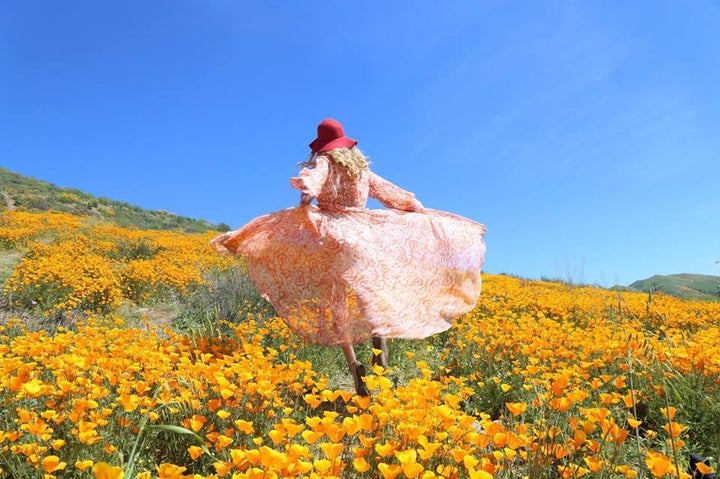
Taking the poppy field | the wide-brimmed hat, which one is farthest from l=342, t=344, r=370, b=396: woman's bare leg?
the wide-brimmed hat

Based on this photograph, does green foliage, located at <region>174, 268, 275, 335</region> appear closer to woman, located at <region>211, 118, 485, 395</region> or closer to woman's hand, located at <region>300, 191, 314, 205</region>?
woman, located at <region>211, 118, 485, 395</region>

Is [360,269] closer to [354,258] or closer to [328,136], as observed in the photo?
[354,258]

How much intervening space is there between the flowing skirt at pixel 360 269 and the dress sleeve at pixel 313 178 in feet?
0.71

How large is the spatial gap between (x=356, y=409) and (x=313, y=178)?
7.83 ft

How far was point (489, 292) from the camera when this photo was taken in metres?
Result: 10.4

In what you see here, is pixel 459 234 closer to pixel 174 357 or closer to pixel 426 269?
pixel 426 269

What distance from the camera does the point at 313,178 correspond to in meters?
4.36

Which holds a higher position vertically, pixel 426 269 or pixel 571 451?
pixel 426 269

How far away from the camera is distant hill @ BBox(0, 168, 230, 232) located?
30759mm

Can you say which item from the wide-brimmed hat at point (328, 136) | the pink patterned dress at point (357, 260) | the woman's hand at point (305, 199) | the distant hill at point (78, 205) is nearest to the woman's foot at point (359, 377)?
the pink patterned dress at point (357, 260)

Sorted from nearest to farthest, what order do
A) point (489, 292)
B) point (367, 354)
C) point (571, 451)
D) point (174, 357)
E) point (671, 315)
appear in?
point (571, 451)
point (174, 357)
point (367, 354)
point (671, 315)
point (489, 292)

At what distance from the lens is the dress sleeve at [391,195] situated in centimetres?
529

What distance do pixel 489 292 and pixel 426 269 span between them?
5908mm

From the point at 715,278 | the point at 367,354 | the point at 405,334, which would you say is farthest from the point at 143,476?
the point at 715,278
